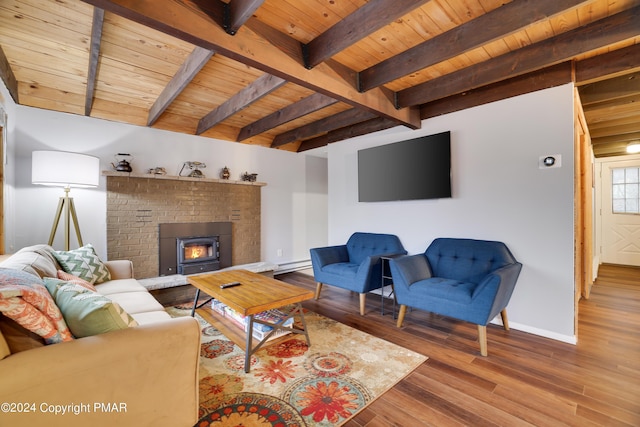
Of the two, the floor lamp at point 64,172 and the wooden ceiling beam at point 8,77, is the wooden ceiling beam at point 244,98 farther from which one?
the wooden ceiling beam at point 8,77

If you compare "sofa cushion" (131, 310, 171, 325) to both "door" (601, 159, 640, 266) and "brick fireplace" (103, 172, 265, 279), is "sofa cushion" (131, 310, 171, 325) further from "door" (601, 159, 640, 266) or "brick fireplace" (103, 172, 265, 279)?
"door" (601, 159, 640, 266)

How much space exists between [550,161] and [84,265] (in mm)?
4340

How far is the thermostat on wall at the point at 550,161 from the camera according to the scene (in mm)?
2537

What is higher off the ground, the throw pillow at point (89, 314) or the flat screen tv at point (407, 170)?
the flat screen tv at point (407, 170)

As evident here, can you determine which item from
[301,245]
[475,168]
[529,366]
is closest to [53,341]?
[529,366]

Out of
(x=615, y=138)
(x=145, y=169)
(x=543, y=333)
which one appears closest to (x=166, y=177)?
(x=145, y=169)

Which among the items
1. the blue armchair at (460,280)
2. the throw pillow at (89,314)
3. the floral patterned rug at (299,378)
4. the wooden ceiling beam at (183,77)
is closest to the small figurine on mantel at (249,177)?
the wooden ceiling beam at (183,77)

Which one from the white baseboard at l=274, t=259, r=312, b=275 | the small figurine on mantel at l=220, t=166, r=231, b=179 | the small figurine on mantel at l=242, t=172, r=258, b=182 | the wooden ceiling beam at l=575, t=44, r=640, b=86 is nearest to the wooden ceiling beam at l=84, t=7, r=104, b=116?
the small figurine on mantel at l=220, t=166, r=231, b=179

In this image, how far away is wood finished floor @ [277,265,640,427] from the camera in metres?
1.61

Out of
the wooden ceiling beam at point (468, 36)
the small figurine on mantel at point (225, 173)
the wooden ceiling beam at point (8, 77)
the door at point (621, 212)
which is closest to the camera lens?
the wooden ceiling beam at point (468, 36)

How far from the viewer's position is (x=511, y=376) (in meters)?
1.99

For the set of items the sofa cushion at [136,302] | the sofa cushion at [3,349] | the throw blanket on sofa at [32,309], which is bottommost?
the sofa cushion at [136,302]

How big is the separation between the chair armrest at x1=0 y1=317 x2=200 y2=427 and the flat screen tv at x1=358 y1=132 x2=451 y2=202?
2.85m

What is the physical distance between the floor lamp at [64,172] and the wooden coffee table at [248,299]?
152cm
